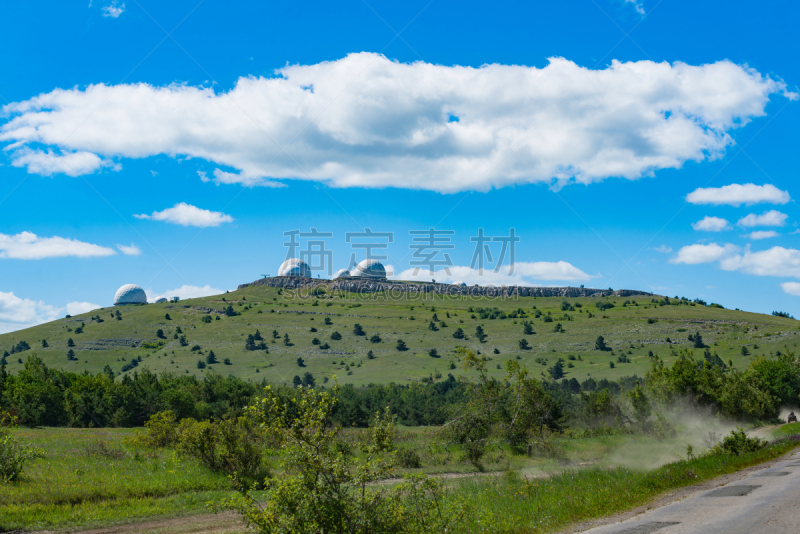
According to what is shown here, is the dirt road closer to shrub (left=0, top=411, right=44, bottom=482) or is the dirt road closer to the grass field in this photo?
the grass field

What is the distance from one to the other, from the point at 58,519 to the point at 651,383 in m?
40.5

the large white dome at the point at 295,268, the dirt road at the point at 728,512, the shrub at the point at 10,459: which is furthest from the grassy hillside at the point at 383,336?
the dirt road at the point at 728,512

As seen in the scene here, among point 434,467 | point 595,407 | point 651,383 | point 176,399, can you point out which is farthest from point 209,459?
point 595,407

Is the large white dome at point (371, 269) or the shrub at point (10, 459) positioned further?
the large white dome at point (371, 269)

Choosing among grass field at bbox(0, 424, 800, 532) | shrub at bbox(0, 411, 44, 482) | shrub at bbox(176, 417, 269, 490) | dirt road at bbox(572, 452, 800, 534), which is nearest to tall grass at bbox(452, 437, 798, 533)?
grass field at bbox(0, 424, 800, 532)

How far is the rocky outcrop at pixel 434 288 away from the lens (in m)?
150

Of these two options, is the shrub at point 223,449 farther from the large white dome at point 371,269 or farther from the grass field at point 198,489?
the large white dome at point 371,269

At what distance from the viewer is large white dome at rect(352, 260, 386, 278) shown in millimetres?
145875

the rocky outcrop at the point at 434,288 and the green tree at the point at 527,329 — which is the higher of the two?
the rocky outcrop at the point at 434,288

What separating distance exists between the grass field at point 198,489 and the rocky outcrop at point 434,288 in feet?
397

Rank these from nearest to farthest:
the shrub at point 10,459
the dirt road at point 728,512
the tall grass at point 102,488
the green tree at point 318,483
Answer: the green tree at point 318,483, the dirt road at point 728,512, the tall grass at point 102,488, the shrub at point 10,459

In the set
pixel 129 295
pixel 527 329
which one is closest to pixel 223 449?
pixel 527 329

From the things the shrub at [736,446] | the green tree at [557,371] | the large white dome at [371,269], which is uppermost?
the large white dome at [371,269]

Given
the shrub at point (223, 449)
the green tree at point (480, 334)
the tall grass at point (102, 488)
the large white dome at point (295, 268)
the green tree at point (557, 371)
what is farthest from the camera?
the large white dome at point (295, 268)
